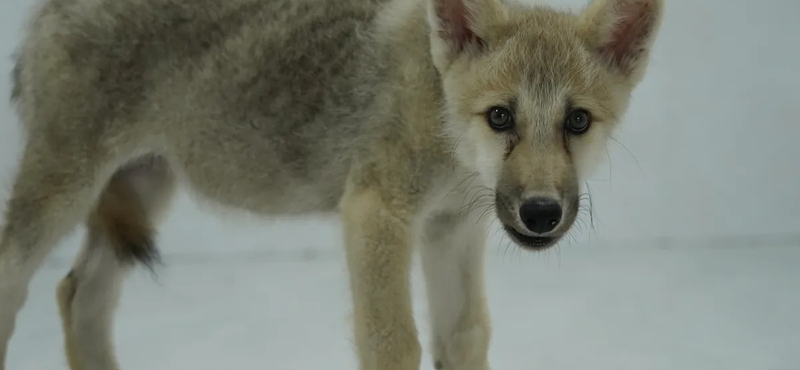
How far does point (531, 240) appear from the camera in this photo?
6.91 feet

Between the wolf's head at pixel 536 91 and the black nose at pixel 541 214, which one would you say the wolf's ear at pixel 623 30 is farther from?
the black nose at pixel 541 214

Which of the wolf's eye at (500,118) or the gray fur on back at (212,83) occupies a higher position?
the gray fur on back at (212,83)

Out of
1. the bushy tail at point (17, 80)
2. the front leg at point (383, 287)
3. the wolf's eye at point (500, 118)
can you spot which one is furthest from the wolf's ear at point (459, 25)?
the bushy tail at point (17, 80)

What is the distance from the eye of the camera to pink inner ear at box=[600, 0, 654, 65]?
7.34 ft

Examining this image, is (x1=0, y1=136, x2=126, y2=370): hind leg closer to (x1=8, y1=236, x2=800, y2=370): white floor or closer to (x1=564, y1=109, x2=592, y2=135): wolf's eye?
(x1=8, y1=236, x2=800, y2=370): white floor

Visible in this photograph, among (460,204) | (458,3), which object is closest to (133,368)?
(460,204)

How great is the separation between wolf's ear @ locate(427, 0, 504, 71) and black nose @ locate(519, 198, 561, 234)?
464 mm

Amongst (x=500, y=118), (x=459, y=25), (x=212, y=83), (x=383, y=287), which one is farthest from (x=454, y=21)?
(x=212, y=83)

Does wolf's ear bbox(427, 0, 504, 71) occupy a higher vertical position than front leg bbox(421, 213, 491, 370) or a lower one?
higher

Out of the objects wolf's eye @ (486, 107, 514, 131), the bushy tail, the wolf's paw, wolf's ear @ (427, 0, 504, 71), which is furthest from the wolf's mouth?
the bushy tail

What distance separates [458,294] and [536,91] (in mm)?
866

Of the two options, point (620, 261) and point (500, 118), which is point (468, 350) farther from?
point (620, 261)

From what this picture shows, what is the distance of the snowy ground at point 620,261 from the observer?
145 inches

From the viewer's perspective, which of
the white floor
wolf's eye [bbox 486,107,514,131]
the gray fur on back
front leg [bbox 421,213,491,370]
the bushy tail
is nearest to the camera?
wolf's eye [bbox 486,107,514,131]
